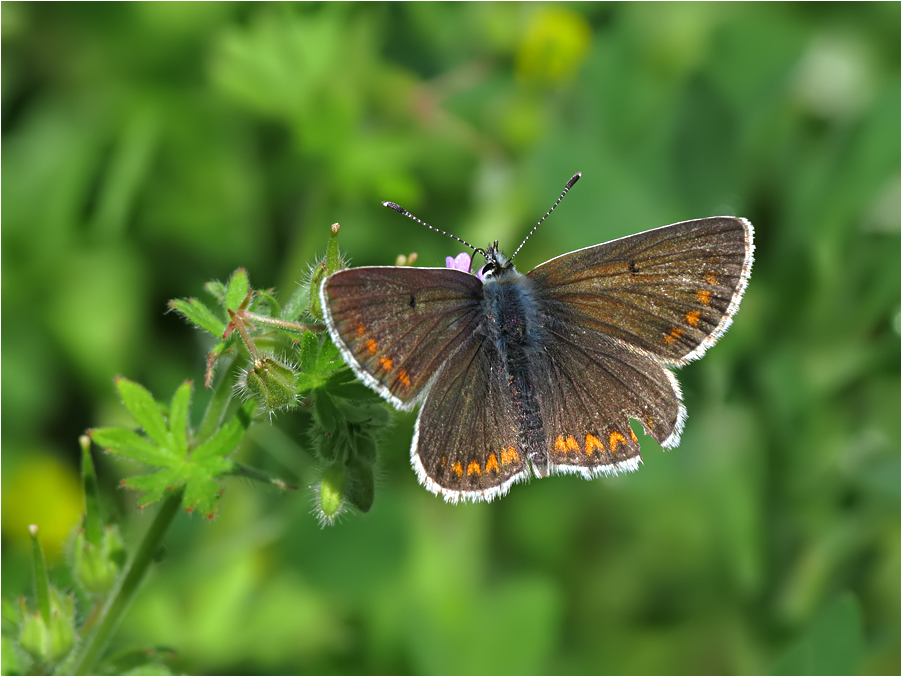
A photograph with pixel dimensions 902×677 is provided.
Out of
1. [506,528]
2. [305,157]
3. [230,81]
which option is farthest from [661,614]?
[230,81]

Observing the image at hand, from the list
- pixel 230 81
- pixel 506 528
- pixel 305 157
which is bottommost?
pixel 506 528

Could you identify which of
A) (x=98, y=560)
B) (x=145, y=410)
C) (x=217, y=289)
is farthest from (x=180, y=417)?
(x=98, y=560)

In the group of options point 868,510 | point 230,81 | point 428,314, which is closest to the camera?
point 428,314

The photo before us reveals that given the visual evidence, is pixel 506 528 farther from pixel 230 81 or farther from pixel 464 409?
pixel 230 81

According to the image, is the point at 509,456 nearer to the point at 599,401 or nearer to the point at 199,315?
the point at 599,401

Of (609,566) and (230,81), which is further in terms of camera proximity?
(609,566)

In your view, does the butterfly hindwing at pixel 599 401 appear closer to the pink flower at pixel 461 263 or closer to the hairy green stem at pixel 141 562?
the pink flower at pixel 461 263

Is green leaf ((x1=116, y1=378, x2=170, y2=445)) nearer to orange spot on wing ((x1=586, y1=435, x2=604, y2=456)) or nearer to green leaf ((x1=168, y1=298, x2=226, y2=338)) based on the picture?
green leaf ((x1=168, y1=298, x2=226, y2=338))
